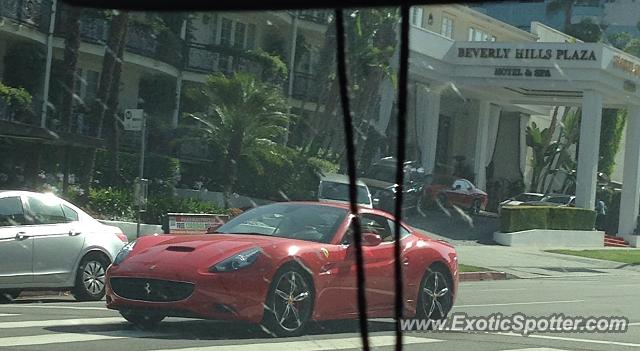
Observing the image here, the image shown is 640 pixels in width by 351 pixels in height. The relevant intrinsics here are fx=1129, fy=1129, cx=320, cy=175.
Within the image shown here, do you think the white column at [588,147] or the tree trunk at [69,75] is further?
the white column at [588,147]

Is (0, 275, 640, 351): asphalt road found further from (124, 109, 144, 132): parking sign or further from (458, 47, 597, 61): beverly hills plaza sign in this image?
(458, 47, 597, 61): beverly hills plaza sign

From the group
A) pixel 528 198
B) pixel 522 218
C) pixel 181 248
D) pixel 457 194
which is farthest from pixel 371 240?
pixel 528 198

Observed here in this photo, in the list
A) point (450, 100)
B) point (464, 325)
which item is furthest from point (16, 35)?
point (450, 100)

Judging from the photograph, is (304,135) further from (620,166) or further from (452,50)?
(620,166)

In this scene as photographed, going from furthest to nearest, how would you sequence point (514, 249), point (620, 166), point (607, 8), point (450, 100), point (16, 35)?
point (607, 8)
point (620, 166)
point (450, 100)
point (514, 249)
point (16, 35)

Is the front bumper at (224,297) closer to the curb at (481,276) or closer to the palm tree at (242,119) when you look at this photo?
the curb at (481,276)

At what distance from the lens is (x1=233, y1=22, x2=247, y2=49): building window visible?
38.1 metres

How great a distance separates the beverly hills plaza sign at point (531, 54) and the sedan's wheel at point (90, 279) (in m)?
28.4

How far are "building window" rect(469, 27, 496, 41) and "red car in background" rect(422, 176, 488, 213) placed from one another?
8653 millimetres

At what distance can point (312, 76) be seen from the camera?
39.7m

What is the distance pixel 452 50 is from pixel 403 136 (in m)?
39.2

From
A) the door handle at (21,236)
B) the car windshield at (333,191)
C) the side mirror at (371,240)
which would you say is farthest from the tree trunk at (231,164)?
the side mirror at (371,240)

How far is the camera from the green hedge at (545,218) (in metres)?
37.0

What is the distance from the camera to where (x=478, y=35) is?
5059 cm
